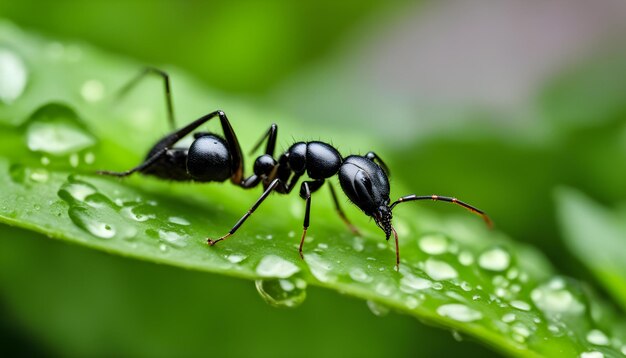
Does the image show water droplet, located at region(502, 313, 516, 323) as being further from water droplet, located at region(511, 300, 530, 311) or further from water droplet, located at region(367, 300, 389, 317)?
water droplet, located at region(367, 300, 389, 317)

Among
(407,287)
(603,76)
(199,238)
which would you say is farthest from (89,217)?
(603,76)

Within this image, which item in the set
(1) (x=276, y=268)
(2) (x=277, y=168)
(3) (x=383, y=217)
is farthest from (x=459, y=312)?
(2) (x=277, y=168)

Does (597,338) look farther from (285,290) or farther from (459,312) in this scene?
(285,290)

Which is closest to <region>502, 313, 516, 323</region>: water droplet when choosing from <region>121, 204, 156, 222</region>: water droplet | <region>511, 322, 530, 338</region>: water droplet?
<region>511, 322, 530, 338</region>: water droplet

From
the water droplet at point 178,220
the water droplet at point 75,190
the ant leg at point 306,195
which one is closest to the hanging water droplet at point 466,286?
the ant leg at point 306,195

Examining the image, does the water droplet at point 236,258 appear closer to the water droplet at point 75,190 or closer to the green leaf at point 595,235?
the water droplet at point 75,190
